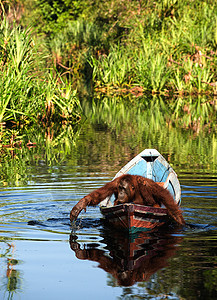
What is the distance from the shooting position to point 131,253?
315 inches

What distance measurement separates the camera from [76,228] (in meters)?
9.34

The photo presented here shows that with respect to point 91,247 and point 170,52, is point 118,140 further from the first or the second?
point 170,52

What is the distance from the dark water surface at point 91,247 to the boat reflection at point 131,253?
0.4 inches

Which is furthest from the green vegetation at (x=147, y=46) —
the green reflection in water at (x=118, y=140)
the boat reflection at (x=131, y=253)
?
the boat reflection at (x=131, y=253)

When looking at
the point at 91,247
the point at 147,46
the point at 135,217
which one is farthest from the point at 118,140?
the point at 147,46

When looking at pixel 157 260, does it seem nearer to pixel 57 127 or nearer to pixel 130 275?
Answer: pixel 130 275

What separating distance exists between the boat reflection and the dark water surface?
0.4 inches

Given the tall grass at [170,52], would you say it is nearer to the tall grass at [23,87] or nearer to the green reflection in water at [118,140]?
the green reflection in water at [118,140]

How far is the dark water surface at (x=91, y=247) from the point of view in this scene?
21.5 feet

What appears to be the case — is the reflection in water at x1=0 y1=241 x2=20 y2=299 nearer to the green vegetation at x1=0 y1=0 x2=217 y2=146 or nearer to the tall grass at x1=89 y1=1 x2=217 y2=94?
the green vegetation at x1=0 y1=0 x2=217 y2=146

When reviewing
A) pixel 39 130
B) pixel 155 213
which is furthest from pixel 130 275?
pixel 39 130

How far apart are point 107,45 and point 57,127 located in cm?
1903

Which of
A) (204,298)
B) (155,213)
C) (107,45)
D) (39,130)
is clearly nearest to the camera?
(204,298)

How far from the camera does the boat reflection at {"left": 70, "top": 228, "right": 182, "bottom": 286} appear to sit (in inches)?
281
